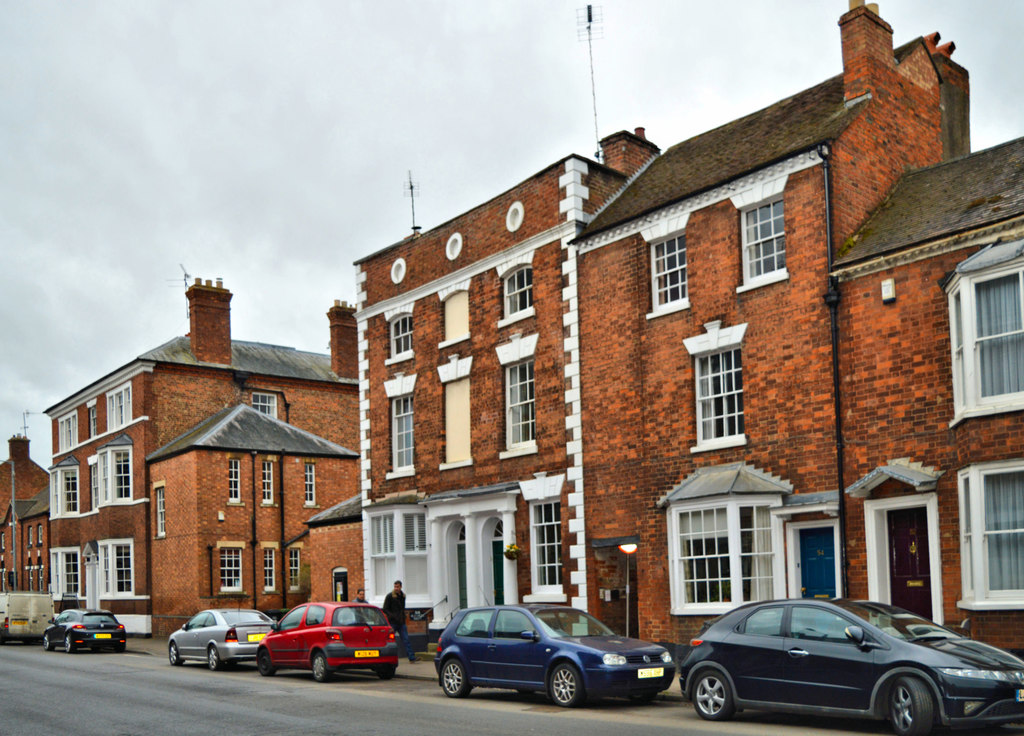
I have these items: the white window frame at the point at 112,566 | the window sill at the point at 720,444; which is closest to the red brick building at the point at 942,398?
the window sill at the point at 720,444

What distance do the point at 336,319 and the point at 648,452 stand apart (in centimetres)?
2762

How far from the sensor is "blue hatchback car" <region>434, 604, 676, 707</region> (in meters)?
14.8

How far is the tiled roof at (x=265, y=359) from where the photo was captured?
41.7 m

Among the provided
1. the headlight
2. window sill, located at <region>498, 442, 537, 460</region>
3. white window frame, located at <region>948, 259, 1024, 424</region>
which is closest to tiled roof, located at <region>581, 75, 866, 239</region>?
white window frame, located at <region>948, 259, 1024, 424</region>

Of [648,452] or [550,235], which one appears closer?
[648,452]

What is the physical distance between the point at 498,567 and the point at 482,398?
398 cm

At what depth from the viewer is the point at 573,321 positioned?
22688 mm

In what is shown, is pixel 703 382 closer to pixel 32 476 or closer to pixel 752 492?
pixel 752 492

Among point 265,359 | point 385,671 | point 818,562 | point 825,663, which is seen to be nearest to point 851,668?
point 825,663

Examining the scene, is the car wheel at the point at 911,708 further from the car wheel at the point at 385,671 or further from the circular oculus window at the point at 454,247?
the circular oculus window at the point at 454,247

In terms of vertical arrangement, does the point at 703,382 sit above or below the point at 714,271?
below

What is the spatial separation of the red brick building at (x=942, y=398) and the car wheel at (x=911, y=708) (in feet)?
13.9

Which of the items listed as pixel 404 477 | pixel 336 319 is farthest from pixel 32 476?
pixel 404 477

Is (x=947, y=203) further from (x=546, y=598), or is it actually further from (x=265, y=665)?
(x=265, y=665)
